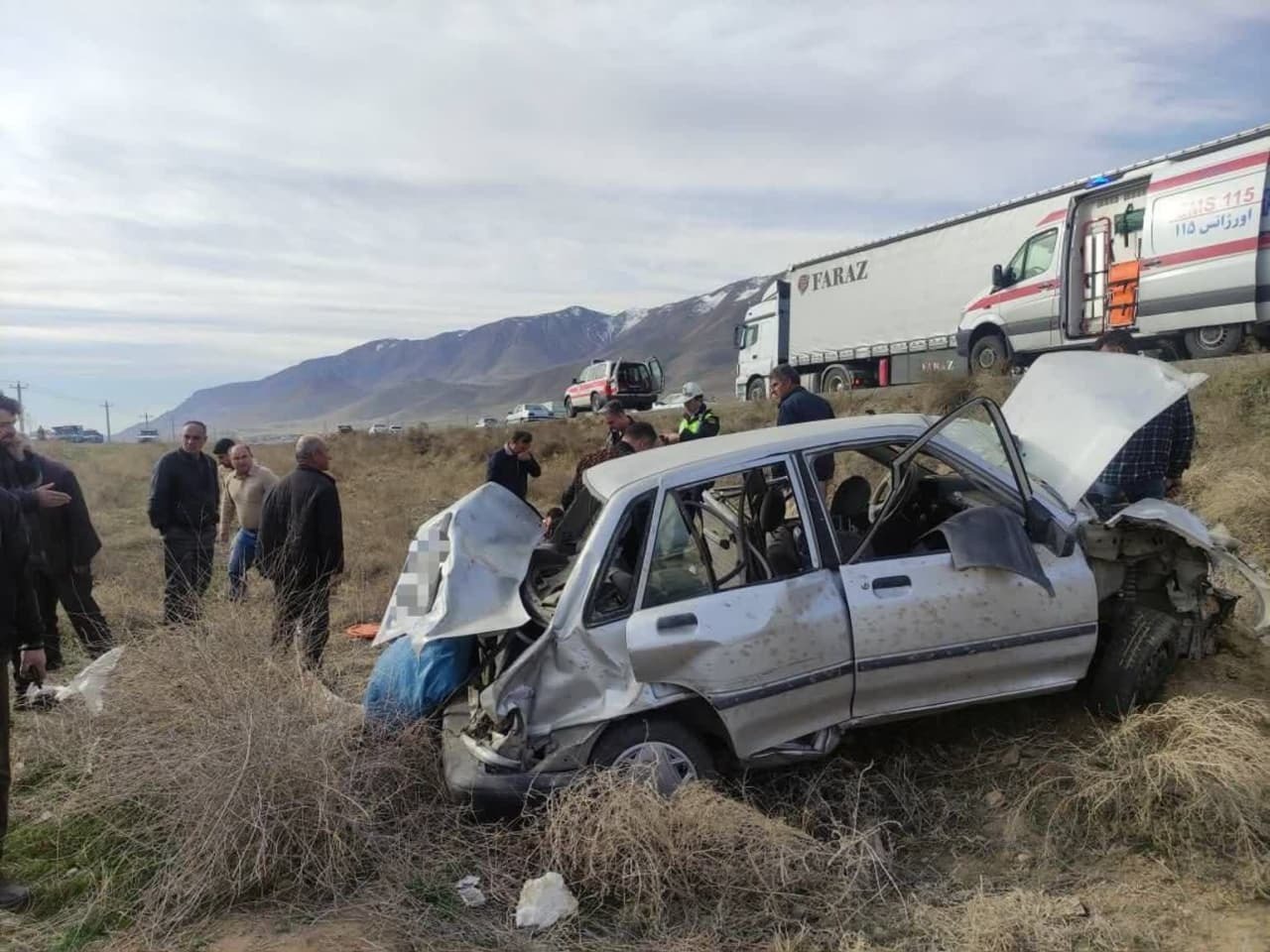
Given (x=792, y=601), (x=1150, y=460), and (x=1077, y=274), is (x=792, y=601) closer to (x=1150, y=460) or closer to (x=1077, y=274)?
(x=1150, y=460)

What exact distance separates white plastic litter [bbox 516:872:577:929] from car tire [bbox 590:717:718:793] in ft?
1.47

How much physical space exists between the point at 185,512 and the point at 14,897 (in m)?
3.57

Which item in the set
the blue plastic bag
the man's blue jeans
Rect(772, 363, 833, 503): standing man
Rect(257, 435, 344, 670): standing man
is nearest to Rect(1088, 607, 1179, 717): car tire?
Rect(772, 363, 833, 503): standing man

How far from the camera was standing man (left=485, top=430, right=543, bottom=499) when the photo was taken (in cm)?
788

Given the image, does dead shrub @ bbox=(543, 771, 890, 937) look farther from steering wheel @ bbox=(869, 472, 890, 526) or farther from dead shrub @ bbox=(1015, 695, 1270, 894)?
steering wheel @ bbox=(869, 472, 890, 526)

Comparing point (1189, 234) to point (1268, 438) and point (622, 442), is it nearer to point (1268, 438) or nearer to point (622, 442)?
point (1268, 438)

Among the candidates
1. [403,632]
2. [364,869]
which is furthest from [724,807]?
[403,632]

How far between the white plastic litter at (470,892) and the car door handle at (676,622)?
116cm

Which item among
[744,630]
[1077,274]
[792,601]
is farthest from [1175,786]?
[1077,274]

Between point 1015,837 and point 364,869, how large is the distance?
8.27 feet

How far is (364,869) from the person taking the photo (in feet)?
11.1

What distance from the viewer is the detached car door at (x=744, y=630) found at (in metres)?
3.46

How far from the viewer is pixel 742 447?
12.8ft

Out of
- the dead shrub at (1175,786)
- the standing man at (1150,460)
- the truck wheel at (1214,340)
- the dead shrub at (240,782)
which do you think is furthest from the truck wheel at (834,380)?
the dead shrub at (240,782)
